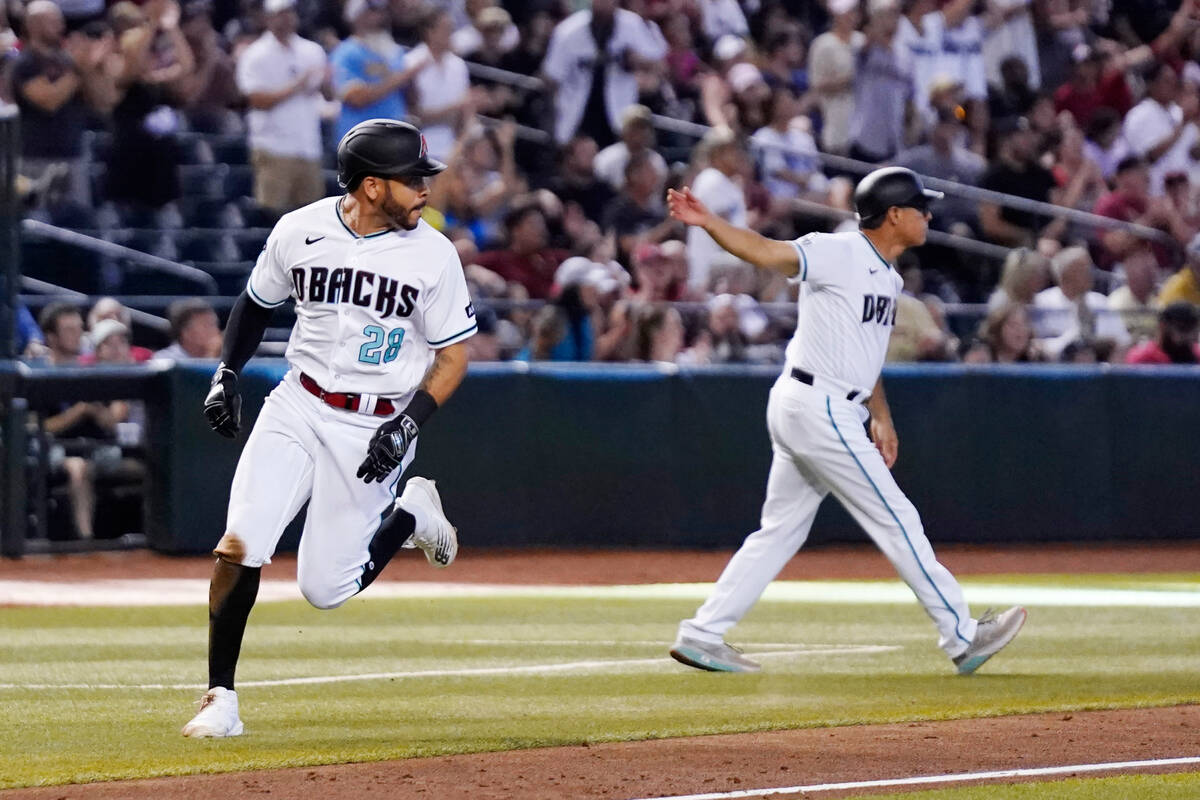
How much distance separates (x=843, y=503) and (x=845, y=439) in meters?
0.28

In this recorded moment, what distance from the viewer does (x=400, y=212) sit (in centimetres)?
642

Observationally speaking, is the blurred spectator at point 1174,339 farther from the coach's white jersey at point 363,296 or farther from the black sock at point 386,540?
the coach's white jersey at point 363,296

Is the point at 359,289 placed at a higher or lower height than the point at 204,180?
higher

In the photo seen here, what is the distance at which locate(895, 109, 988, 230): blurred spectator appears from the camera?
18094mm

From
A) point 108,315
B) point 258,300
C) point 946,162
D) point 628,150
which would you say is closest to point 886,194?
point 258,300

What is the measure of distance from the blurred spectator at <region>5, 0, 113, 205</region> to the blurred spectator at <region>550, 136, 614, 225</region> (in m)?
3.69

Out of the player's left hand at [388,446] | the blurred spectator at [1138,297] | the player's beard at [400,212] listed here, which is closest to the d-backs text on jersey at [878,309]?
the player's beard at [400,212]

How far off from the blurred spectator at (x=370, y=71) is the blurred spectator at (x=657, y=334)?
2557 mm

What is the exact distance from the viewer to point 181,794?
5.25m

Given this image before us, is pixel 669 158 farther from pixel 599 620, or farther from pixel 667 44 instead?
pixel 599 620

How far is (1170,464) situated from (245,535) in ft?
34.8

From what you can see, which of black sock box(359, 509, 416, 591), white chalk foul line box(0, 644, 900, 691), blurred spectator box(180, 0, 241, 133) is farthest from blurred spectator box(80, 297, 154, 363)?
black sock box(359, 509, 416, 591)

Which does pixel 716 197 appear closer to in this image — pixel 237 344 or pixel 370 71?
pixel 370 71

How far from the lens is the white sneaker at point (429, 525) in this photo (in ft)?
23.0
